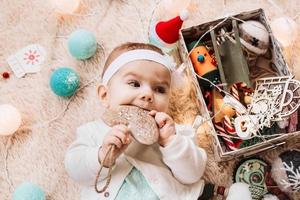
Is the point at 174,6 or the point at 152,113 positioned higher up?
the point at 174,6

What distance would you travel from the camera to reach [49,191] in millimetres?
1729

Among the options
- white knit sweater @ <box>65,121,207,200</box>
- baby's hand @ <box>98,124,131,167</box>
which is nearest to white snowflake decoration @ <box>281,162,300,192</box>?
white knit sweater @ <box>65,121,207,200</box>

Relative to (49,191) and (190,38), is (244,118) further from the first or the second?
(49,191)

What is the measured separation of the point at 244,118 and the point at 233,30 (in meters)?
0.27

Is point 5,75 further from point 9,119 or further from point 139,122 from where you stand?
point 139,122

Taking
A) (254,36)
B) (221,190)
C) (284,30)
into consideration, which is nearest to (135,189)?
(221,190)

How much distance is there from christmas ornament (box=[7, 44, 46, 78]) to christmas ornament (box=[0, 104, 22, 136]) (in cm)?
14

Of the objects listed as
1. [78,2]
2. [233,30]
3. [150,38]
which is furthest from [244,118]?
[78,2]

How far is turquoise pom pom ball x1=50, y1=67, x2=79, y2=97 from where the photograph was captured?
1.76 m

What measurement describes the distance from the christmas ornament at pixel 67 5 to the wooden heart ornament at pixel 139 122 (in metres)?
0.49

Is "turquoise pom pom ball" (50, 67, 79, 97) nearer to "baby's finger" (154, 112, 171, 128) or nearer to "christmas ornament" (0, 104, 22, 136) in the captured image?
"christmas ornament" (0, 104, 22, 136)

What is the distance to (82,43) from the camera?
178cm

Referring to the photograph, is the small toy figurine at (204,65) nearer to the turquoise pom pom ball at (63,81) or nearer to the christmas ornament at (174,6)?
the christmas ornament at (174,6)

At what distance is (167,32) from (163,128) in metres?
0.34
